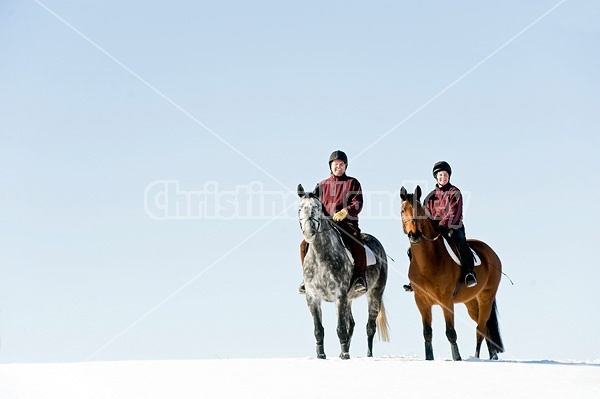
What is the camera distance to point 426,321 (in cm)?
1439

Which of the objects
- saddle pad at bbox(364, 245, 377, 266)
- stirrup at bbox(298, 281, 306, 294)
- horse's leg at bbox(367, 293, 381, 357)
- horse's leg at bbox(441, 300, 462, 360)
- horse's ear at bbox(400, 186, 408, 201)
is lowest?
horse's leg at bbox(441, 300, 462, 360)

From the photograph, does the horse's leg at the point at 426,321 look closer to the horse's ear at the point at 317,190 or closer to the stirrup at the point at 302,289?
the stirrup at the point at 302,289

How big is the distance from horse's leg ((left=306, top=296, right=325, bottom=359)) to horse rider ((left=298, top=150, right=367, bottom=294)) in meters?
0.90

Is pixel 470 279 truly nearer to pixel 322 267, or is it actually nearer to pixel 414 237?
pixel 414 237

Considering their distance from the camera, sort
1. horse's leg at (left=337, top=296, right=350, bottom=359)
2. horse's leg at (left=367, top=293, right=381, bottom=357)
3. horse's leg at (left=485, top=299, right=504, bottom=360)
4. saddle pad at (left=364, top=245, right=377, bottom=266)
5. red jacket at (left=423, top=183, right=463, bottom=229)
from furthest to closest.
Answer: horse's leg at (left=485, top=299, right=504, bottom=360) < horse's leg at (left=367, top=293, right=381, bottom=357) < saddle pad at (left=364, top=245, right=377, bottom=266) < red jacket at (left=423, top=183, right=463, bottom=229) < horse's leg at (left=337, top=296, right=350, bottom=359)

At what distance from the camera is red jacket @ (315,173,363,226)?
15.0 m

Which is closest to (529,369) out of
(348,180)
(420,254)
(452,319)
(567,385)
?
(567,385)

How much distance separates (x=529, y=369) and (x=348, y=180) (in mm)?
4988

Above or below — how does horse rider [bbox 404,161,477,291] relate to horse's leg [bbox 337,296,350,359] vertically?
above

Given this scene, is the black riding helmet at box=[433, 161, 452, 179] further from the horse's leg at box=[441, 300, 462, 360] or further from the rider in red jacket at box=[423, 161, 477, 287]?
the horse's leg at box=[441, 300, 462, 360]

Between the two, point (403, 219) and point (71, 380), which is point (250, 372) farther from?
point (403, 219)

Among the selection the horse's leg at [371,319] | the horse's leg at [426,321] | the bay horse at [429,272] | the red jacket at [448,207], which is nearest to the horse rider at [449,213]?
the red jacket at [448,207]

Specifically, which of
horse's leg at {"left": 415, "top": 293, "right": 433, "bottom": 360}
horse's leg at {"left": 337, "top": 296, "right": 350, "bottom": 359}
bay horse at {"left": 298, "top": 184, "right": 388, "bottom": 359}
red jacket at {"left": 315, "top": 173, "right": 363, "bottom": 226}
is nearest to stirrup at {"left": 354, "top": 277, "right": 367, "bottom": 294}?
bay horse at {"left": 298, "top": 184, "right": 388, "bottom": 359}

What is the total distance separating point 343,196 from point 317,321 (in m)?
2.51
